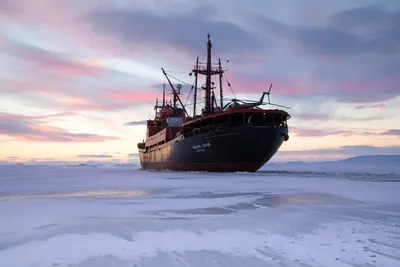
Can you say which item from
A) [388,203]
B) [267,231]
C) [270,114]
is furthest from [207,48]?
[267,231]

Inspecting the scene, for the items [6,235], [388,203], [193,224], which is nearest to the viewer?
[6,235]

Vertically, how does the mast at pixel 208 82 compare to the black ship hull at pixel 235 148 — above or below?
above

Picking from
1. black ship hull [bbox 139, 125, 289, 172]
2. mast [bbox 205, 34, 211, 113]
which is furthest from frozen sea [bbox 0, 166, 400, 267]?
mast [bbox 205, 34, 211, 113]

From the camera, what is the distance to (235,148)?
115 feet

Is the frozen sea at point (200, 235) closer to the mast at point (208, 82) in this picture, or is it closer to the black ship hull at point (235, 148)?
the black ship hull at point (235, 148)

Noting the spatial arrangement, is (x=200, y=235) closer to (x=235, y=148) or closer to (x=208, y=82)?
(x=235, y=148)

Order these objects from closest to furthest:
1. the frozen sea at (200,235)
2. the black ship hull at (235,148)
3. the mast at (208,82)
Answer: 1. the frozen sea at (200,235)
2. the black ship hull at (235,148)
3. the mast at (208,82)

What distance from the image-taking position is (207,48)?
5250 centimetres

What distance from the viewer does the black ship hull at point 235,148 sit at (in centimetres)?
3422

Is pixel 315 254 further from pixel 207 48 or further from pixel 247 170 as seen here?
pixel 207 48

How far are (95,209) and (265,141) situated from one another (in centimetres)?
2626

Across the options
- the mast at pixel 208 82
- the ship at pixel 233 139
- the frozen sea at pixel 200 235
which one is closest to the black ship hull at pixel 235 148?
the ship at pixel 233 139

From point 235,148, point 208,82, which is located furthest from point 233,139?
point 208,82

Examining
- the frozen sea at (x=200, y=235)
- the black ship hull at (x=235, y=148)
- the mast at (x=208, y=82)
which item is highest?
the mast at (x=208, y=82)
